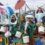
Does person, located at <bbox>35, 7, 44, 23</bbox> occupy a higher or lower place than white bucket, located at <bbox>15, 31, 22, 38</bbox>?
higher

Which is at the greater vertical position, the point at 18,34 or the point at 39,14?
the point at 39,14

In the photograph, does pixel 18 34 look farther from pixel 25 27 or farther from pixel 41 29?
pixel 41 29

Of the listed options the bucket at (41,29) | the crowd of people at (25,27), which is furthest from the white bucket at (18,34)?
the bucket at (41,29)

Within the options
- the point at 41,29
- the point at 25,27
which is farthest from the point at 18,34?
the point at 41,29

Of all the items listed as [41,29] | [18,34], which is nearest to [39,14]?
[41,29]

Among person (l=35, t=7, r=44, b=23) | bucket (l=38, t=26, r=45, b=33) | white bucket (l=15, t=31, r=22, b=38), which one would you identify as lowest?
white bucket (l=15, t=31, r=22, b=38)

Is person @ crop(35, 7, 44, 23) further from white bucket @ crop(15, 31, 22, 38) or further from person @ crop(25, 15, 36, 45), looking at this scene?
white bucket @ crop(15, 31, 22, 38)

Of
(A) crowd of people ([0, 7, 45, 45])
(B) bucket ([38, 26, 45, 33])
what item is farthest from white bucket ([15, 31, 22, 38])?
(B) bucket ([38, 26, 45, 33])

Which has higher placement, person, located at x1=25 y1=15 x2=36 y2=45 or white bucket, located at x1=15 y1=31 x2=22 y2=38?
person, located at x1=25 y1=15 x2=36 y2=45

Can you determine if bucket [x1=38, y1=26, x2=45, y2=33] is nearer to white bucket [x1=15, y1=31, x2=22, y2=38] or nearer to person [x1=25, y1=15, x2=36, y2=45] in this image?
person [x1=25, y1=15, x2=36, y2=45]

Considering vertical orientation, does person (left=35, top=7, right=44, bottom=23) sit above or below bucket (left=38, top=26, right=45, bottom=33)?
above

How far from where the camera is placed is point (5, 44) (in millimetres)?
1433

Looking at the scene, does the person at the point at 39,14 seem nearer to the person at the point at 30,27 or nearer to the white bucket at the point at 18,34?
the person at the point at 30,27

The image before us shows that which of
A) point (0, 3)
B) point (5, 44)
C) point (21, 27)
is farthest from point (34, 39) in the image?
point (0, 3)
